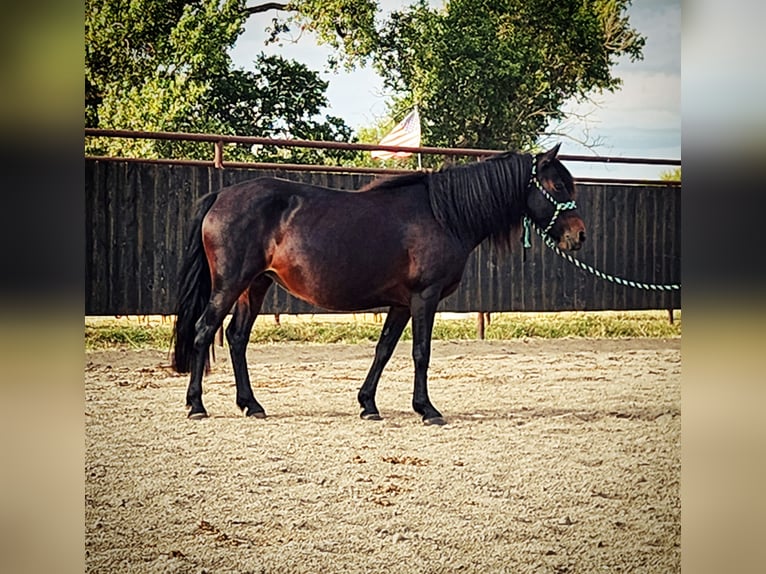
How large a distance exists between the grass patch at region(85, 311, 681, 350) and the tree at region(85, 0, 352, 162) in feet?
2.06

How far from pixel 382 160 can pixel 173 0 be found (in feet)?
3.14

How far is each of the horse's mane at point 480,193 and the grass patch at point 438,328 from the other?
360 mm

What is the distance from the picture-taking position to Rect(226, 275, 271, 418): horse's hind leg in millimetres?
3377

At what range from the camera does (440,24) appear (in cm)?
358

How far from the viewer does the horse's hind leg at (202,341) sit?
3.33m

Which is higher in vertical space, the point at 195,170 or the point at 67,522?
the point at 195,170

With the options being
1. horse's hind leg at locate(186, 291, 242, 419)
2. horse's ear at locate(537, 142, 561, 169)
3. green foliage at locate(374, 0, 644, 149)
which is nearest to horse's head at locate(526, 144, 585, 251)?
horse's ear at locate(537, 142, 561, 169)

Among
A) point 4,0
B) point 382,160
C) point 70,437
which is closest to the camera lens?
point 4,0

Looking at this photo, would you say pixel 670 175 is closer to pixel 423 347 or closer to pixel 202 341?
pixel 423 347

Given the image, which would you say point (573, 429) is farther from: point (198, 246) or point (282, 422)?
point (198, 246)

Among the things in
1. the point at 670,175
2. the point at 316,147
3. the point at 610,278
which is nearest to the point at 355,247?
the point at 316,147

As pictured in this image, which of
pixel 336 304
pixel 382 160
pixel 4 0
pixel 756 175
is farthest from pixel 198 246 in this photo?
pixel 756 175

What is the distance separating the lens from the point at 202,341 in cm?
335

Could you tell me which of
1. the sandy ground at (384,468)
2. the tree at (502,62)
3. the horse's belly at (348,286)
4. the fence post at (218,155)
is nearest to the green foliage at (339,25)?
the tree at (502,62)
